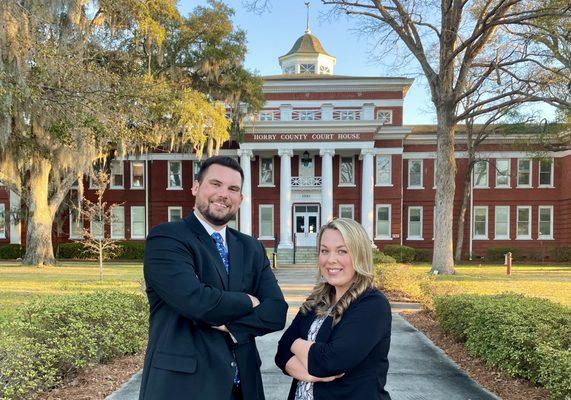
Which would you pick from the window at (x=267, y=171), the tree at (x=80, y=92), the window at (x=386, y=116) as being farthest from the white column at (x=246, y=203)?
the window at (x=386, y=116)

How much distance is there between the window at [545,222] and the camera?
30.9 m

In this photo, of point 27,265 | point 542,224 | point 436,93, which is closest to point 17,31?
point 436,93

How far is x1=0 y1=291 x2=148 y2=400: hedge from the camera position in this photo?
12.6ft

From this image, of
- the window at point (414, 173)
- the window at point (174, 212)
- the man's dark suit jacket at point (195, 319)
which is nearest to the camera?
→ the man's dark suit jacket at point (195, 319)

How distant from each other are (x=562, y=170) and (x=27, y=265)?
108 ft

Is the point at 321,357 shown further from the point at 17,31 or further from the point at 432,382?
the point at 17,31

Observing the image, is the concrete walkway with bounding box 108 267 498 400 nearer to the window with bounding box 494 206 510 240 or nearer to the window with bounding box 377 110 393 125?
the window with bounding box 377 110 393 125

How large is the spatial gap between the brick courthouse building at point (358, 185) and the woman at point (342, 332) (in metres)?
25.9

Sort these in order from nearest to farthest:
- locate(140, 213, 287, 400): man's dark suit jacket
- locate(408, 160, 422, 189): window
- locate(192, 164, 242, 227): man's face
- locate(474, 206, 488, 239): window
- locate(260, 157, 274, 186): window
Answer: locate(140, 213, 287, 400): man's dark suit jacket
locate(192, 164, 242, 227): man's face
locate(260, 157, 274, 186): window
locate(474, 206, 488, 239): window
locate(408, 160, 422, 189): window

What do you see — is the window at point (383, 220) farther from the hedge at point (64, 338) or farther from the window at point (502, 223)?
the hedge at point (64, 338)

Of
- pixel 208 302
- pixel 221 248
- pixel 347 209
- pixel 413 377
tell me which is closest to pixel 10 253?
pixel 347 209

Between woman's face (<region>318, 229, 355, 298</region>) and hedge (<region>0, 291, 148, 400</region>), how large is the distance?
9.79 ft

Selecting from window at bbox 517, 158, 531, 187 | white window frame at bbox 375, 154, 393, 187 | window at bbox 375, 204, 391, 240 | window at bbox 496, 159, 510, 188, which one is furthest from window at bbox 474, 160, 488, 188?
window at bbox 375, 204, 391, 240

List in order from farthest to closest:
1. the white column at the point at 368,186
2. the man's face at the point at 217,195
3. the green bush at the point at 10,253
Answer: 1. the green bush at the point at 10,253
2. the white column at the point at 368,186
3. the man's face at the point at 217,195
